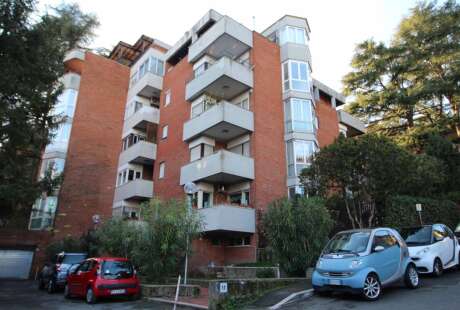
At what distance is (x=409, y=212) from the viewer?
56.0 ft

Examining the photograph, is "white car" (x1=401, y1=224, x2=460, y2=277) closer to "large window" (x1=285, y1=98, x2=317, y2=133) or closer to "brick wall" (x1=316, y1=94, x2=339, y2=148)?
"large window" (x1=285, y1=98, x2=317, y2=133)

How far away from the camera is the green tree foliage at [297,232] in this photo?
13562mm

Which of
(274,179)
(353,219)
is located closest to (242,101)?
(274,179)

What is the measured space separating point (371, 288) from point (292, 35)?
21.7 meters

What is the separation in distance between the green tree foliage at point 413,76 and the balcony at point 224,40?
14152 millimetres

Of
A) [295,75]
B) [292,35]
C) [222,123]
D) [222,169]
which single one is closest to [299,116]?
[295,75]

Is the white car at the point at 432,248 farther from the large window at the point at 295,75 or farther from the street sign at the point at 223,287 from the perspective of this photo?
the large window at the point at 295,75

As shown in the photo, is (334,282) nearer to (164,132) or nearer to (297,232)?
(297,232)

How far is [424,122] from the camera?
100ft

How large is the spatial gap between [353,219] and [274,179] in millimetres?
5594

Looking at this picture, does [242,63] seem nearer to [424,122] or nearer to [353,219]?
[353,219]

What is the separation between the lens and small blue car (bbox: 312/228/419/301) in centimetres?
864

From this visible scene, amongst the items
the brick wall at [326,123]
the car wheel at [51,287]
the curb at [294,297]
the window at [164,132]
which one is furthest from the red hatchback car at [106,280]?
the brick wall at [326,123]

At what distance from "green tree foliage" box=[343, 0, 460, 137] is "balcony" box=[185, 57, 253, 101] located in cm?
1518
